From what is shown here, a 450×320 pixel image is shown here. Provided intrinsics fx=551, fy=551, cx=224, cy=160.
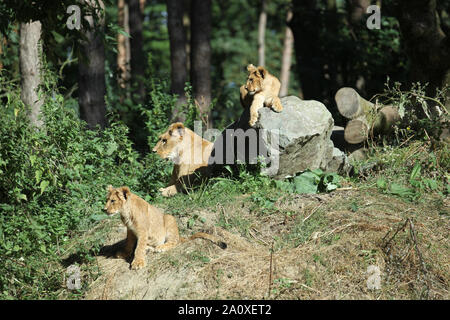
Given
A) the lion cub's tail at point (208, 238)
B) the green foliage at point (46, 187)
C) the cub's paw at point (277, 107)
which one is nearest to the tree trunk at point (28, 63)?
the green foliage at point (46, 187)

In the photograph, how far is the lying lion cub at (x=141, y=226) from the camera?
21.2ft

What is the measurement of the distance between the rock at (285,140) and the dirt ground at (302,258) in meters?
1.02

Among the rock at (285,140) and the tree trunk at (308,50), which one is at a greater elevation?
the tree trunk at (308,50)

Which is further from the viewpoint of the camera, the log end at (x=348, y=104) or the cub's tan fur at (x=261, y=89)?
the log end at (x=348, y=104)

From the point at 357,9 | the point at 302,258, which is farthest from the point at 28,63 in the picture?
the point at 357,9

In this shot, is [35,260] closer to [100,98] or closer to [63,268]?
[63,268]

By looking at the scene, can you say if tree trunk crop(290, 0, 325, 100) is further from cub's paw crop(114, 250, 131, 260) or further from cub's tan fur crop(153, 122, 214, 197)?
cub's paw crop(114, 250, 131, 260)

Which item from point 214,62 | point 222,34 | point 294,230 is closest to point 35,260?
point 294,230

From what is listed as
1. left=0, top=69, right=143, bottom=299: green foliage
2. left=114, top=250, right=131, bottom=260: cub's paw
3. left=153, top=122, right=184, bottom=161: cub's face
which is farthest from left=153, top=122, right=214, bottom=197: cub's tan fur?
left=114, top=250, right=131, bottom=260: cub's paw

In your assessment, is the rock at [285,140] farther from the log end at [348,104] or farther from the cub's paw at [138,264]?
the cub's paw at [138,264]

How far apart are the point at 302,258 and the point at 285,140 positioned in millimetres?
2265

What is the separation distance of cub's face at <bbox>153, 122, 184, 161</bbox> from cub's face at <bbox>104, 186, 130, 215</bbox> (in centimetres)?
257

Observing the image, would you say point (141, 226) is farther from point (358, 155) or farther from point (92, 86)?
point (358, 155)
